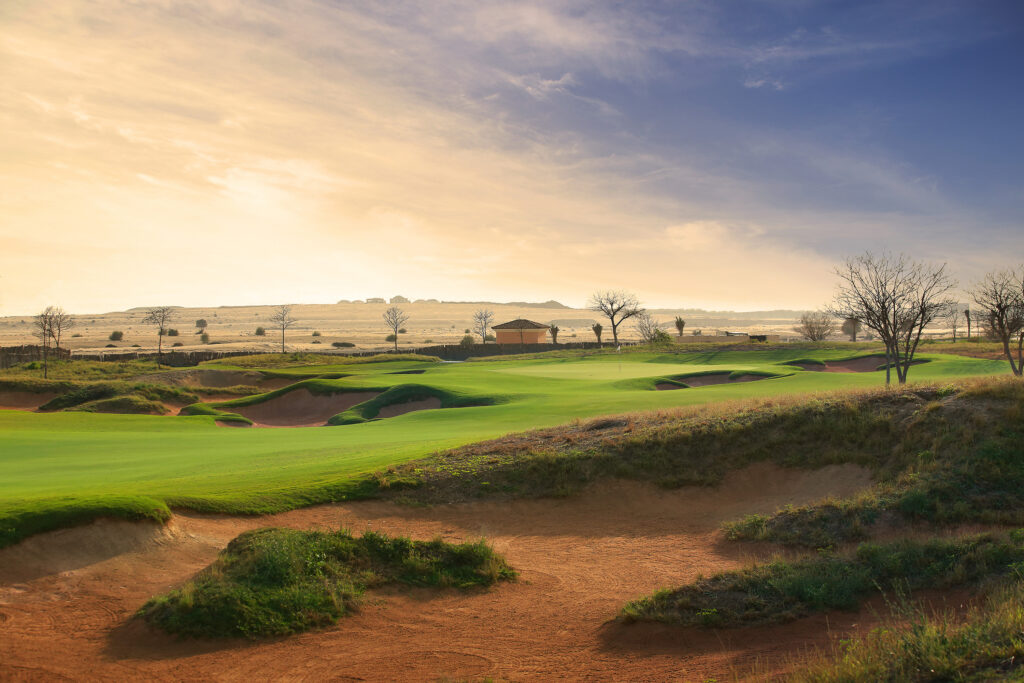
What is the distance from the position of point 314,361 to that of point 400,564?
63900 mm

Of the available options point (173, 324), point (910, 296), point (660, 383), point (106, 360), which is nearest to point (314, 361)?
point (106, 360)

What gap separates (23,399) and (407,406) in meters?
26.9

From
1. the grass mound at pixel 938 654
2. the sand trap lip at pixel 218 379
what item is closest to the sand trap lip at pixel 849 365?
the sand trap lip at pixel 218 379

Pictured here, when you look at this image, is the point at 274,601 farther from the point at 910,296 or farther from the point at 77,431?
the point at 910,296

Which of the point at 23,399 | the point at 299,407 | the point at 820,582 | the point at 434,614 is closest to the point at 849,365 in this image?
the point at 299,407

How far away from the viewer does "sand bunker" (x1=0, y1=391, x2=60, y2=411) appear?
1612 inches

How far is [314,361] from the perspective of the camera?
231ft

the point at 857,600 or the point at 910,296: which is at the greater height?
the point at 910,296

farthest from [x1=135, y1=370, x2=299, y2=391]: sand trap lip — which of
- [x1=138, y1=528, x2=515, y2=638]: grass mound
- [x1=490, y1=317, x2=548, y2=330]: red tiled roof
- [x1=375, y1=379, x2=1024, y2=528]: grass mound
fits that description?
[x1=490, y1=317, x2=548, y2=330]: red tiled roof

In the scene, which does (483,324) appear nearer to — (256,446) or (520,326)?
(520,326)

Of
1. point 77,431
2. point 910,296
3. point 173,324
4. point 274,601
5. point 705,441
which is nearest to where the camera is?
point 274,601

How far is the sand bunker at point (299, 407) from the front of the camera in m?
37.5

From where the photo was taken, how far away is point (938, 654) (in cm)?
541

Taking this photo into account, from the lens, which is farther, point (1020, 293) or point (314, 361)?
point (314, 361)
